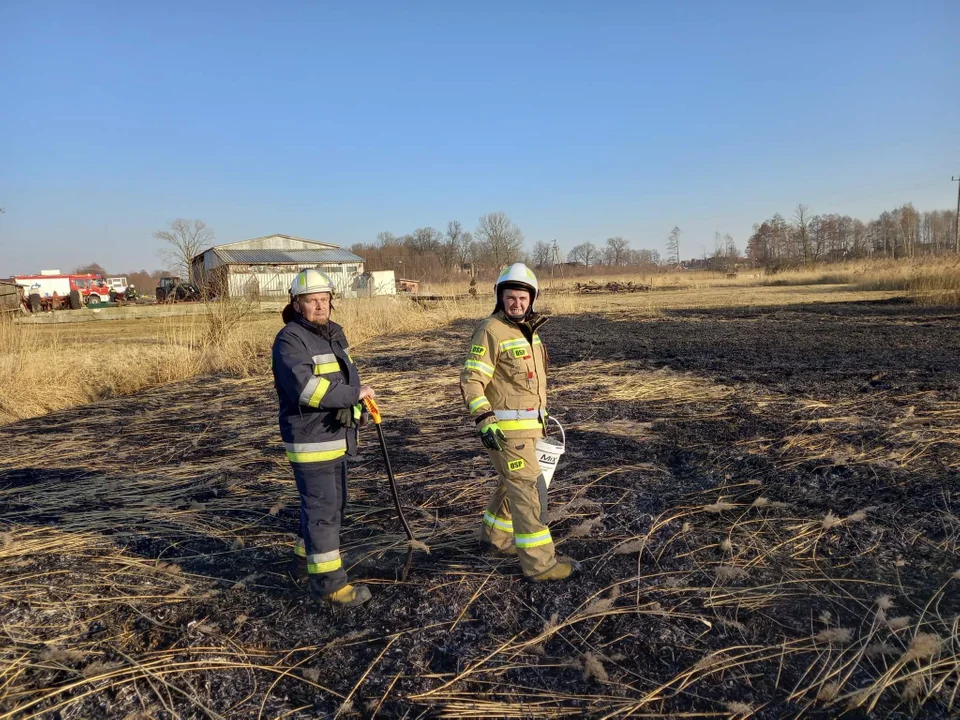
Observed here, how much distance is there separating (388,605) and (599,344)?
407 inches

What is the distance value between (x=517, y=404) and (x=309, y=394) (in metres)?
1.12

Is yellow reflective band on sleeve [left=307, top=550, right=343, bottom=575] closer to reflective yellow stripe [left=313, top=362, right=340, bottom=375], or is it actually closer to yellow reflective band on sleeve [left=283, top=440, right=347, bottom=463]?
yellow reflective band on sleeve [left=283, top=440, right=347, bottom=463]

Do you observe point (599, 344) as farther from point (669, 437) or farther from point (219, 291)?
point (219, 291)

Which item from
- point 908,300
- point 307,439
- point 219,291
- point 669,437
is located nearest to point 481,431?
point 307,439

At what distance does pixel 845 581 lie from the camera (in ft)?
9.95

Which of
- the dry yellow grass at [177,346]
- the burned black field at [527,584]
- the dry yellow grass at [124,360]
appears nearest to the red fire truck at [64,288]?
the dry yellow grass at [177,346]

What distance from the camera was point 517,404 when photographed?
329 centimetres

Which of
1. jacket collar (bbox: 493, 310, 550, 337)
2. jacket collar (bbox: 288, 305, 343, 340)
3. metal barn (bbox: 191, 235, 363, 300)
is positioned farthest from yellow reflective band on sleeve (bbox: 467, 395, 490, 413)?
metal barn (bbox: 191, 235, 363, 300)

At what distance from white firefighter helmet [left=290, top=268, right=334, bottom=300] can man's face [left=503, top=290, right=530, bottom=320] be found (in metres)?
0.96

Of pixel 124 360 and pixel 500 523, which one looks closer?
pixel 500 523

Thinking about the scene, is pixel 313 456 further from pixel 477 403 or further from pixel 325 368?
pixel 477 403

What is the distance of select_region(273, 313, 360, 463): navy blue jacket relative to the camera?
295 centimetres

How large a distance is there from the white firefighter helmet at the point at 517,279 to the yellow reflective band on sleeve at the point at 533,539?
131 cm

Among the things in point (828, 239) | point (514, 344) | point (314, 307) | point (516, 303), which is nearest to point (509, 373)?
point (514, 344)
